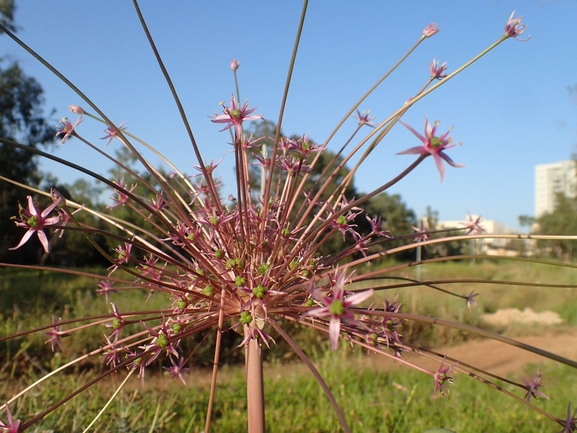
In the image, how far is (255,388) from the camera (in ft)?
2.96

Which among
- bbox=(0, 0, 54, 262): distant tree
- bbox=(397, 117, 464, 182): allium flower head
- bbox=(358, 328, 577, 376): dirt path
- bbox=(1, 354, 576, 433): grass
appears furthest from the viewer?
bbox=(0, 0, 54, 262): distant tree

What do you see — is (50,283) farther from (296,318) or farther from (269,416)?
(296,318)

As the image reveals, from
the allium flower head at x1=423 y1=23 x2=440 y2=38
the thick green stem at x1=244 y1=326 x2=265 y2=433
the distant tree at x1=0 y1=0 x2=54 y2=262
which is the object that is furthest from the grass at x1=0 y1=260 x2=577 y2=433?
the distant tree at x1=0 y1=0 x2=54 y2=262

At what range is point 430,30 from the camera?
1.08 metres

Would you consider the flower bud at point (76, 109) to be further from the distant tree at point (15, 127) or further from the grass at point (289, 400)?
the distant tree at point (15, 127)

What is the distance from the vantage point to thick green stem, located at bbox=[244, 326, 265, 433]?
893 mm

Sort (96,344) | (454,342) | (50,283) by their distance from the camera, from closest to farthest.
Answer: (96,344), (454,342), (50,283)

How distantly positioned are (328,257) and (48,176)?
16.2 metres

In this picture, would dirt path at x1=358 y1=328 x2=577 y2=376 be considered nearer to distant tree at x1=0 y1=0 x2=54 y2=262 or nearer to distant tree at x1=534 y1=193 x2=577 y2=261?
distant tree at x1=0 y1=0 x2=54 y2=262

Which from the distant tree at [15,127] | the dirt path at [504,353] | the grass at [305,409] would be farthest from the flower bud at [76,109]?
the distant tree at [15,127]

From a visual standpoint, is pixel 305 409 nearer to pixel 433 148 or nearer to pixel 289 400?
pixel 289 400

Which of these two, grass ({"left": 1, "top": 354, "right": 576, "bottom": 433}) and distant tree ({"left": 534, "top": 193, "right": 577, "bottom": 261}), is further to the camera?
distant tree ({"left": 534, "top": 193, "right": 577, "bottom": 261})

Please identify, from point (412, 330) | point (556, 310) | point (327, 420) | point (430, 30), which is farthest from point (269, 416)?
point (556, 310)

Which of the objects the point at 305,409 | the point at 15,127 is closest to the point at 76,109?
the point at 305,409
